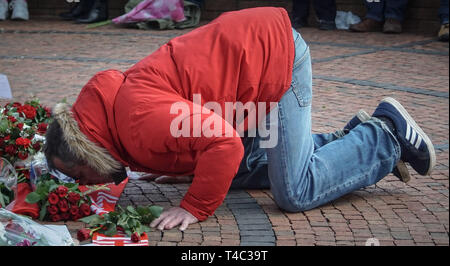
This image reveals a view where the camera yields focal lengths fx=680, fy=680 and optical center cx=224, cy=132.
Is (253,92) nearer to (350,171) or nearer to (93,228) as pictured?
(350,171)

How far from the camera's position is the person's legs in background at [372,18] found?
31.5 ft

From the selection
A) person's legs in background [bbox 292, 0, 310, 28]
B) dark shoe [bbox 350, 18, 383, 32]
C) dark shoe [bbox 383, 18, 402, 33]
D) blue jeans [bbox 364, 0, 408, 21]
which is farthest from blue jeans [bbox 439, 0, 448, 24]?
person's legs in background [bbox 292, 0, 310, 28]

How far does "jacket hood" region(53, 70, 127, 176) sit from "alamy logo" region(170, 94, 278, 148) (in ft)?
0.98

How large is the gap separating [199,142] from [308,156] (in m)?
0.71

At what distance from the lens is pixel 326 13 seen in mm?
10156

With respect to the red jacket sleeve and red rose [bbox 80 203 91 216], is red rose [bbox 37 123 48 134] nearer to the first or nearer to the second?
red rose [bbox 80 203 91 216]

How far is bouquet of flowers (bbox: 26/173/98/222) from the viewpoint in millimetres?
3178

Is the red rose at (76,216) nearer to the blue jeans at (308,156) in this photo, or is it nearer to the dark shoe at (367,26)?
the blue jeans at (308,156)

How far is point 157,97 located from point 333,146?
111 centimetres

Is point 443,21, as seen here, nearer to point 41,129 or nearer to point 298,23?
point 298,23

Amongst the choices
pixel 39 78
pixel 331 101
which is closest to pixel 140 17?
pixel 39 78

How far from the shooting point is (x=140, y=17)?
35.2 feet

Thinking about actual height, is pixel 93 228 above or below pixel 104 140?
below

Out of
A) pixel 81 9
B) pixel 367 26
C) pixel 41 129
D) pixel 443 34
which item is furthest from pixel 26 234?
pixel 81 9
